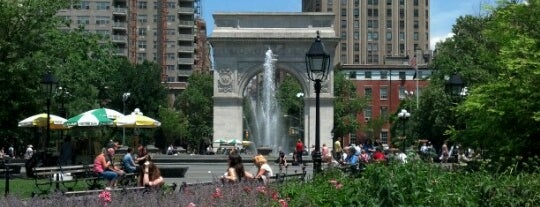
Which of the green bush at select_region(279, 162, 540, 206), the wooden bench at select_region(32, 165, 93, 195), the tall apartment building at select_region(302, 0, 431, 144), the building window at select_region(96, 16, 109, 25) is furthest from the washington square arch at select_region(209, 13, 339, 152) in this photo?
the tall apartment building at select_region(302, 0, 431, 144)

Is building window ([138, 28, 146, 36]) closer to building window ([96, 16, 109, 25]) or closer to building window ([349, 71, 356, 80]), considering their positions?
building window ([96, 16, 109, 25])

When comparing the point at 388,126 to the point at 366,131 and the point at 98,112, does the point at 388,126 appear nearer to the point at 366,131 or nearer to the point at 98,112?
the point at 366,131

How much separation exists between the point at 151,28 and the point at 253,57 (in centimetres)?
5633

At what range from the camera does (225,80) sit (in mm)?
63406

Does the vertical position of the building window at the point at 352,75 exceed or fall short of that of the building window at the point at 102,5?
it falls short

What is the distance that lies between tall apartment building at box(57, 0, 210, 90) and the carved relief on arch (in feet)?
174

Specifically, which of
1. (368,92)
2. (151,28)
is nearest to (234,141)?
(368,92)

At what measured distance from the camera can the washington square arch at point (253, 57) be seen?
207 ft

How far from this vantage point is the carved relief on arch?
6331 cm

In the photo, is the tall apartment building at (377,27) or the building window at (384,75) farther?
the tall apartment building at (377,27)

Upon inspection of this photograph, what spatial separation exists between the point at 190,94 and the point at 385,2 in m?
42.6

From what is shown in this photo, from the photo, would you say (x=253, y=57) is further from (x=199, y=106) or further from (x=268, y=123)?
(x=199, y=106)

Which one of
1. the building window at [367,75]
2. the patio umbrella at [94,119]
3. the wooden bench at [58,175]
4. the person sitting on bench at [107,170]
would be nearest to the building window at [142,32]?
the building window at [367,75]

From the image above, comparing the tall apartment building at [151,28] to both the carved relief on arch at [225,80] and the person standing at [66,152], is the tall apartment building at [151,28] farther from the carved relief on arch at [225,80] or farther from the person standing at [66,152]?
the person standing at [66,152]
